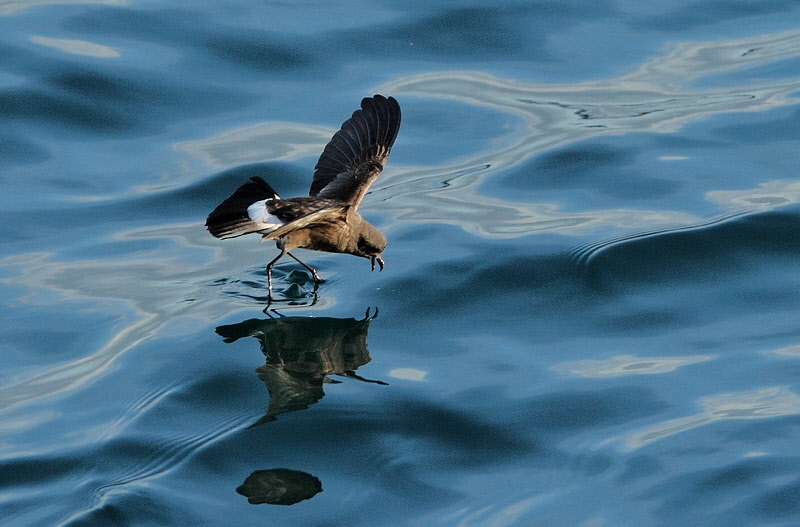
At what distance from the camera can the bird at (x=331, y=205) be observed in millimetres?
6406

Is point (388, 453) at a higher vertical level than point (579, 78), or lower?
lower

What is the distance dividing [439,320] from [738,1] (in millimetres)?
6354

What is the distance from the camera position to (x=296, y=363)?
20.6 feet

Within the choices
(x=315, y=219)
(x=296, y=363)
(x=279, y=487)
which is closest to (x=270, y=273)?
(x=315, y=219)

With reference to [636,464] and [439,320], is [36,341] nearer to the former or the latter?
[439,320]

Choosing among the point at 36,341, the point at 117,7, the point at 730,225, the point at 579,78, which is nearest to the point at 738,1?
the point at 579,78

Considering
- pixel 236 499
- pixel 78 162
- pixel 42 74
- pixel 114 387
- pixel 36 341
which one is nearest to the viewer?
pixel 236 499

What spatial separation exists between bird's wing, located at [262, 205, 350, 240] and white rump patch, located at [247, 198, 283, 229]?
0.26 feet

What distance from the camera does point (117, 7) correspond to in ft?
35.7

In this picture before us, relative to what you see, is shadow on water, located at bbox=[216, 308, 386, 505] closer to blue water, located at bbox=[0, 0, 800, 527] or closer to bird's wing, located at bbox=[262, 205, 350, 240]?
blue water, located at bbox=[0, 0, 800, 527]

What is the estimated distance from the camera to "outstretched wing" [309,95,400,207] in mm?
7988

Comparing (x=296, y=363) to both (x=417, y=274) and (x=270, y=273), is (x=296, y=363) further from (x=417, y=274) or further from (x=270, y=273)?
(x=417, y=274)

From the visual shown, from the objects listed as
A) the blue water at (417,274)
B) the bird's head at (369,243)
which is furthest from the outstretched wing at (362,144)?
the bird's head at (369,243)

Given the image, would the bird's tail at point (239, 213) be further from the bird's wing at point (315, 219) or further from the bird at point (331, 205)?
the bird's wing at point (315, 219)
